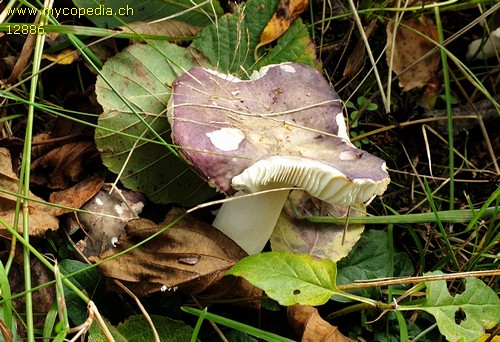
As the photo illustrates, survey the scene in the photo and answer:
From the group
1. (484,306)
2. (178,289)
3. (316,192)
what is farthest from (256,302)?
(484,306)

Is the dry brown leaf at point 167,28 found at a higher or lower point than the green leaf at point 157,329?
higher

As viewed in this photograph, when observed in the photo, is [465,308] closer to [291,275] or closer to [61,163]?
[291,275]

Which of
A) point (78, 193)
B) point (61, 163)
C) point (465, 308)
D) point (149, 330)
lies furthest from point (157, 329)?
point (465, 308)

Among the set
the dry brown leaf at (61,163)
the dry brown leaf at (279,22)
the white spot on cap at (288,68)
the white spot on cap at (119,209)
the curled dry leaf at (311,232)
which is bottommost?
the curled dry leaf at (311,232)

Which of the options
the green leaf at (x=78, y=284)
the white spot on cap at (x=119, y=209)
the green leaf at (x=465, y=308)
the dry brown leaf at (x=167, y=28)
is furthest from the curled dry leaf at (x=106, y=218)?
the green leaf at (x=465, y=308)

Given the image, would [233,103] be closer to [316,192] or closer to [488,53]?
[316,192]

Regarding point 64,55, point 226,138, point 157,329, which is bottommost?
point 157,329

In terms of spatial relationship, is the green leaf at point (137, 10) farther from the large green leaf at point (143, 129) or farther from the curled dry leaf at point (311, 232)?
the curled dry leaf at point (311, 232)
